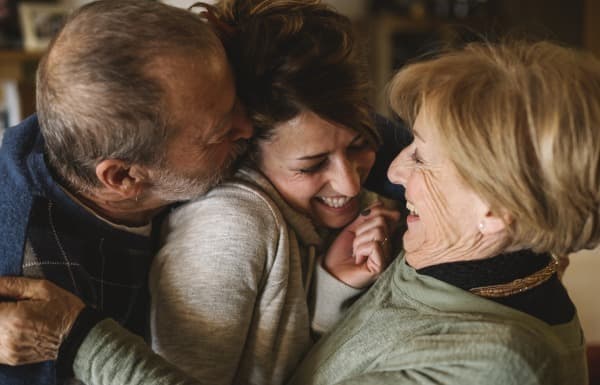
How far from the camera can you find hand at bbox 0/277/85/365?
104cm

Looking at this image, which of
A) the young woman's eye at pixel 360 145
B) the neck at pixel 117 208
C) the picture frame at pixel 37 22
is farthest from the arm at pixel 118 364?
the picture frame at pixel 37 22

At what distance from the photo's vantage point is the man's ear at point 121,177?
113 cm

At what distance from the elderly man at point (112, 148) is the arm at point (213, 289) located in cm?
9

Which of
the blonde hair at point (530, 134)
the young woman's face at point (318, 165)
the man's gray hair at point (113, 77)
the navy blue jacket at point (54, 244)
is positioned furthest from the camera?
the young woman's face at point (318, 165)

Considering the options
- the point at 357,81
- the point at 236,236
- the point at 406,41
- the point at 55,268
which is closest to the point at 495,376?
the point at 236,236

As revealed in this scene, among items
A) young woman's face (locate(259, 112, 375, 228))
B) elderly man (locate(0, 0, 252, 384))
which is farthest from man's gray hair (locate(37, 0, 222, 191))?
young woman's face (locate(259, 112, 375, 228))

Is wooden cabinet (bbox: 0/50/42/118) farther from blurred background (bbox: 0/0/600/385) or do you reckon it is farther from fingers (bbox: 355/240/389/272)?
fingers (bbox: 355/240/389/272)

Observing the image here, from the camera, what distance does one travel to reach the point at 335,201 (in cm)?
139

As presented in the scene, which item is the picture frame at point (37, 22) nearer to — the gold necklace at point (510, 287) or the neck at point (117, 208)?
the neck at point (117, 208)

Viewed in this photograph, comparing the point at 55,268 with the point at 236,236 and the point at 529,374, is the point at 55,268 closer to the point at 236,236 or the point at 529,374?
the point at 236,236

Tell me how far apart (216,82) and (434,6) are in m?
3.96

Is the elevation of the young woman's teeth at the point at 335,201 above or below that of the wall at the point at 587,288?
above

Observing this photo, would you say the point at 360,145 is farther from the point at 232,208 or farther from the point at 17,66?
the point at 17,66

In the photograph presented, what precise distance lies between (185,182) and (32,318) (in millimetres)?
362
